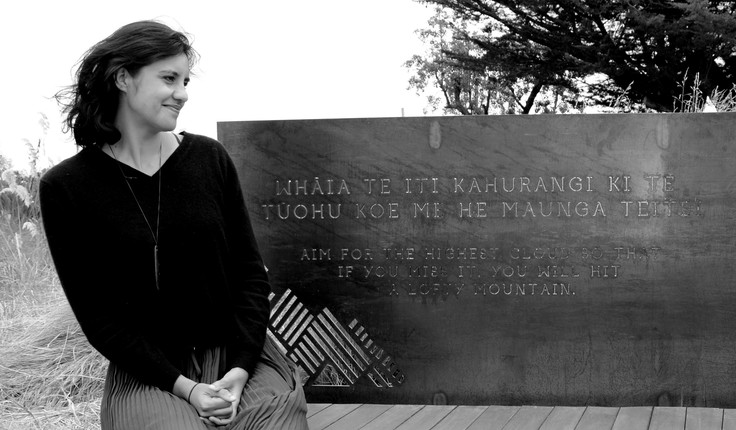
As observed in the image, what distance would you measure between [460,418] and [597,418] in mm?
534

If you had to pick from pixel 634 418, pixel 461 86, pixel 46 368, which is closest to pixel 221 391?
pixel 634 418

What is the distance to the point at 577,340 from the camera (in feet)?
12.9

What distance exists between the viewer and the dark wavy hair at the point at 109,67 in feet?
8.16

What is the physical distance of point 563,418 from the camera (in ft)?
12.2

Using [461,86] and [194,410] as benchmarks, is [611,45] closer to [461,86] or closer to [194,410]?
[461,86]

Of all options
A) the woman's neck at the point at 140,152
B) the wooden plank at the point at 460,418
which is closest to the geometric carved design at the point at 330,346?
the wooden plank at the point at 460,418

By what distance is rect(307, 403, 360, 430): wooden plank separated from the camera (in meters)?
3.70

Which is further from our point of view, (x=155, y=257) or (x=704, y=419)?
(x=704, y=419)

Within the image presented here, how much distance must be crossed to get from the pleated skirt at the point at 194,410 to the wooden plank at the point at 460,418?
116 centimetres

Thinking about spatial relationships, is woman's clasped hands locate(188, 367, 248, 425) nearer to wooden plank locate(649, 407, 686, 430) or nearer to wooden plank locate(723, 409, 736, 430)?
wooden plank locate(649, 407, 686, 430)

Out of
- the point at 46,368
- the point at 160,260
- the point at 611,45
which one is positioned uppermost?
the point at 611,45

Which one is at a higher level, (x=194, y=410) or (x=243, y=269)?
(x=243, y=269)

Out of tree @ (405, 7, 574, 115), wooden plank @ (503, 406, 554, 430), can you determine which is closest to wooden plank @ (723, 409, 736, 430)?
wooden plank @ (503, 406, 554, 430)

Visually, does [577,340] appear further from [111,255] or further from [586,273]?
[111,255]
